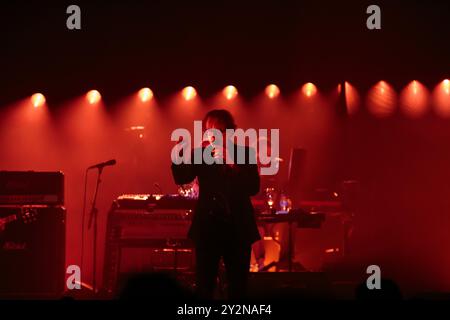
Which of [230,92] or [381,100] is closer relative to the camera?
[230,92]

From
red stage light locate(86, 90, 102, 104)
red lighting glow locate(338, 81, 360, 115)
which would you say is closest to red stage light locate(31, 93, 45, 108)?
red stage light locate(86, 90, 102, 104)

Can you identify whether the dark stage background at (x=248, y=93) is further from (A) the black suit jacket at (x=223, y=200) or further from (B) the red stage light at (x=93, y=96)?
(A) the black suit jacket at (x=223, y=200)

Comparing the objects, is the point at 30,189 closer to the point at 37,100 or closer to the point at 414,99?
the point at 37,100

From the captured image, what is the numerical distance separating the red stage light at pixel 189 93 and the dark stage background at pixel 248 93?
10 cm

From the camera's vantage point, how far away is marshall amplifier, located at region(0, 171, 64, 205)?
6695 millimetres

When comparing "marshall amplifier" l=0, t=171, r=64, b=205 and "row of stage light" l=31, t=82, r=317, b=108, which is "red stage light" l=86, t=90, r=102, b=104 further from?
"marshall amplifier" l=0, t=171, r=64, b=205

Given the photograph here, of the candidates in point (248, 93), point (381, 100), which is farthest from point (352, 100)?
point (248, 93)

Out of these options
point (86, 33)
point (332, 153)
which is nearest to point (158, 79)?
point (86, 33)

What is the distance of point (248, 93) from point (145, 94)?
4.71ft

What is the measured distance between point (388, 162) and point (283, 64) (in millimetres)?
2103

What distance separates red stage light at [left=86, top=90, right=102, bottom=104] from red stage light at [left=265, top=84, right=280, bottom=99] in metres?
2.35

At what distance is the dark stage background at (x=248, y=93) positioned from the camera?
28.9ft

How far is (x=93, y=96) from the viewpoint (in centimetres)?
901

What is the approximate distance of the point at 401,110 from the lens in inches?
366
